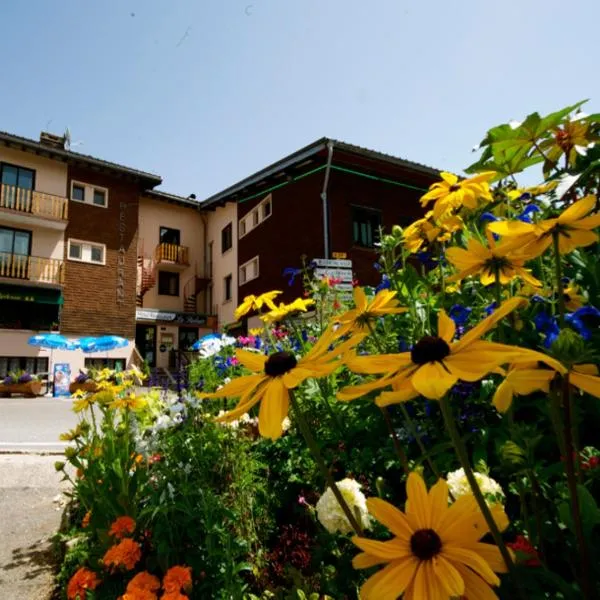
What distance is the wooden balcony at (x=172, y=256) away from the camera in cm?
2169

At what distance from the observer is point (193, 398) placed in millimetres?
2365

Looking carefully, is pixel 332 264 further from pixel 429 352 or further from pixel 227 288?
pixel 227 288

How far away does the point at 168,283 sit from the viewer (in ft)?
77.0

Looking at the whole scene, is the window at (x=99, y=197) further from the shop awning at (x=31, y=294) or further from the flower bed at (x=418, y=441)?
the flower bed at (x=418, y=441)

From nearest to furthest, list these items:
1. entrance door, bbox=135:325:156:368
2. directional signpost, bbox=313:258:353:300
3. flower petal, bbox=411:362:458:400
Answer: flower petal, bbox=411:362:458:400
directional signpost, bbox=313:258:353:300
entrance door, bbox=135:325:156:368

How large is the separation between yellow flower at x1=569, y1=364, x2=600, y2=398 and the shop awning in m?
20.3

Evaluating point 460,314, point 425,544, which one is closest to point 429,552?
point 425,544

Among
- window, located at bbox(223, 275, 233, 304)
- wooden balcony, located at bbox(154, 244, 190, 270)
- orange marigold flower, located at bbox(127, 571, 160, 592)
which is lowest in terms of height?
orange marigold flower, located at bbox(127, 571, 160, 592)

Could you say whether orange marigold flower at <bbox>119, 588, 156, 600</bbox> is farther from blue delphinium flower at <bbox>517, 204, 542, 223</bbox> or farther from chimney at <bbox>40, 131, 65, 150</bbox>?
chimney at <bbox>40, 131, 65, 150</bbox>

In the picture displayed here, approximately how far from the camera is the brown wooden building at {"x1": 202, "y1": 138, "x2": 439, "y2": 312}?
573 inches

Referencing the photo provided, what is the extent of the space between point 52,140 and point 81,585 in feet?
72.6

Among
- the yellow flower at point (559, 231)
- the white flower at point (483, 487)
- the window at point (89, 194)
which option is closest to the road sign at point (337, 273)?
the white flower at point (483, 487)

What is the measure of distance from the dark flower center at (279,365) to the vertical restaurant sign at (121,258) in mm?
20360

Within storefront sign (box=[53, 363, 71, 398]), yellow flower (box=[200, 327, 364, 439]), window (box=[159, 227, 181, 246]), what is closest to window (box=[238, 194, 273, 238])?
window (box=[159, 227, 181, 246])
